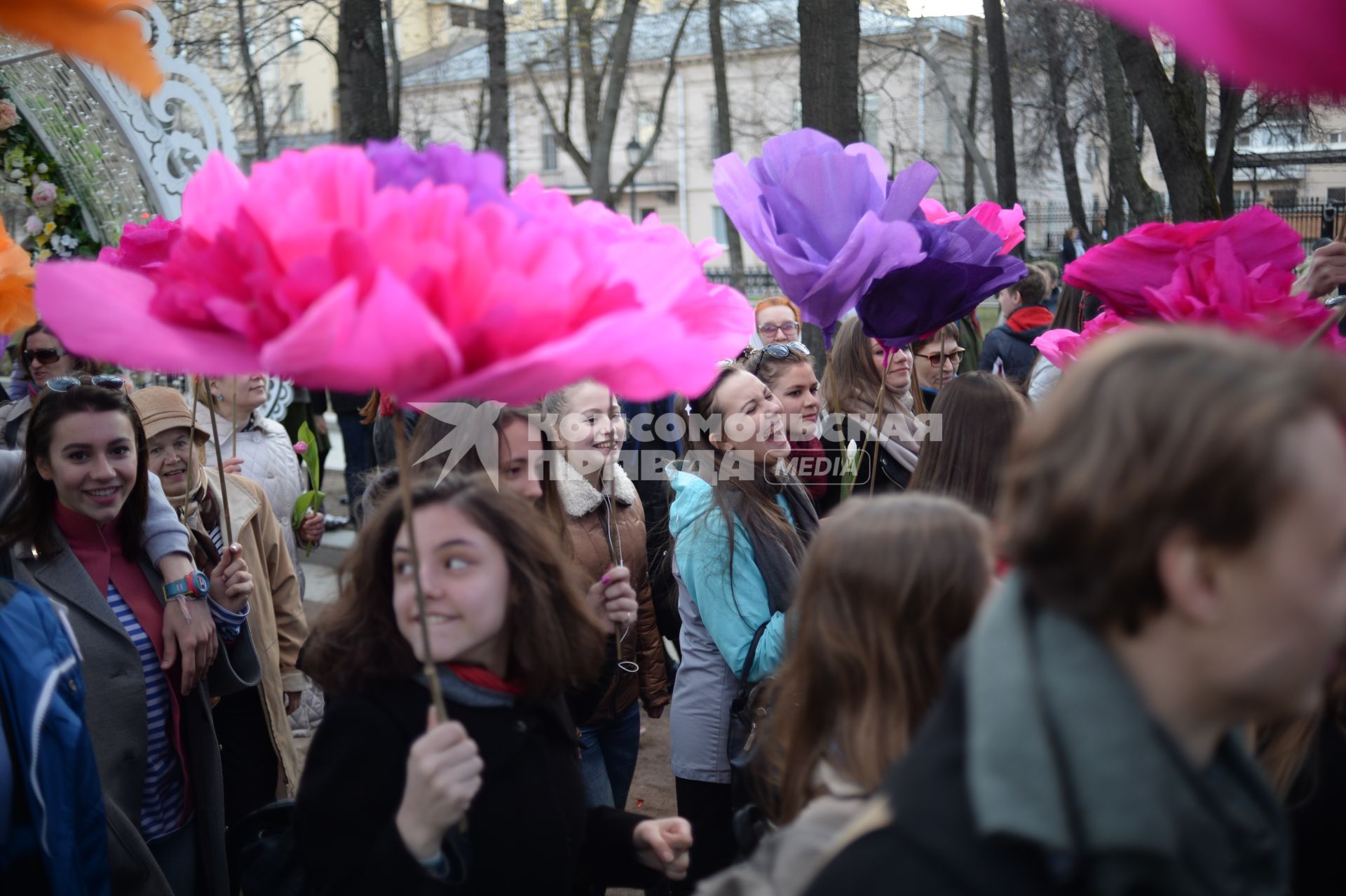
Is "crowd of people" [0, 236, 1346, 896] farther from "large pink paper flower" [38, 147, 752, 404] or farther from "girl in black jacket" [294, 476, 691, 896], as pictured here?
"large pink paper flower" [38, 147, 752, 404]

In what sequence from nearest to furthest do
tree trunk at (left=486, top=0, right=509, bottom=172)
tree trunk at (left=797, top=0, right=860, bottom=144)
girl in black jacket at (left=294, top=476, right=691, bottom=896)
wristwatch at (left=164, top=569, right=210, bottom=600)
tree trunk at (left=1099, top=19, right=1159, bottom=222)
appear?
1. girl in black jacket at (left=294, top=476, right=691, bottom=896)
2. wristwatch at (left=164, top=569, right=210, bottom=600)
3. tree trunk at (left=797, top=0, right=860, bottom=144)
4. tree trunk at (left=1099, top=19, right=1159, bottom=222)
5. tree trunk at (left=486, top=0, right=509, bottom=172)

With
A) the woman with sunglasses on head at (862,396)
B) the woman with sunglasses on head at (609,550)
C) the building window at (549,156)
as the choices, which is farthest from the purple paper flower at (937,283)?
the building window at (549,156)

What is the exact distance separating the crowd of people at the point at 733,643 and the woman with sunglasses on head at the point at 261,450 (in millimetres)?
21

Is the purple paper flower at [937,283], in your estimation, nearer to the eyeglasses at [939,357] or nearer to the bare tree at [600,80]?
the eyeglasses at [939,357]

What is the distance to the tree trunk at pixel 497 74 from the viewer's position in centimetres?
1312

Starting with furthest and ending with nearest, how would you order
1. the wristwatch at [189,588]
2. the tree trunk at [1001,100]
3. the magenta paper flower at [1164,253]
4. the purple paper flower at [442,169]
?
the tree trunk at [1001,100] → the wristwatch at [189,588] → the magenta paper flower at [1164,253] → the purple paper flower at [442,169]

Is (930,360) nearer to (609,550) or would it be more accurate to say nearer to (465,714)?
(609,550)

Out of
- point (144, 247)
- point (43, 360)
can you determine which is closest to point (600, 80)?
point (43, 360)

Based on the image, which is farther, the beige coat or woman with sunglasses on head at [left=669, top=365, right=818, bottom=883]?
the beige coat

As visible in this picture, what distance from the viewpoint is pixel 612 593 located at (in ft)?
9.08

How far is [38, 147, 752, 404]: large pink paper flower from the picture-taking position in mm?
1258

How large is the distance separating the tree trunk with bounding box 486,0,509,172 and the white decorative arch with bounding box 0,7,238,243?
619 centimetres

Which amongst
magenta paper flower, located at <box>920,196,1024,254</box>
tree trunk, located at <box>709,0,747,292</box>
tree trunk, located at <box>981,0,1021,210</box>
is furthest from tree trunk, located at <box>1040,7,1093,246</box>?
magenta paper flower, located at <box>920,196,1024,254</box>

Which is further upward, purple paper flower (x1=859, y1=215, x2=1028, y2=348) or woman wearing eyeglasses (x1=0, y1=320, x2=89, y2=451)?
purple paper flower (x1=859, y1=215, x2=1028, y2=348)
